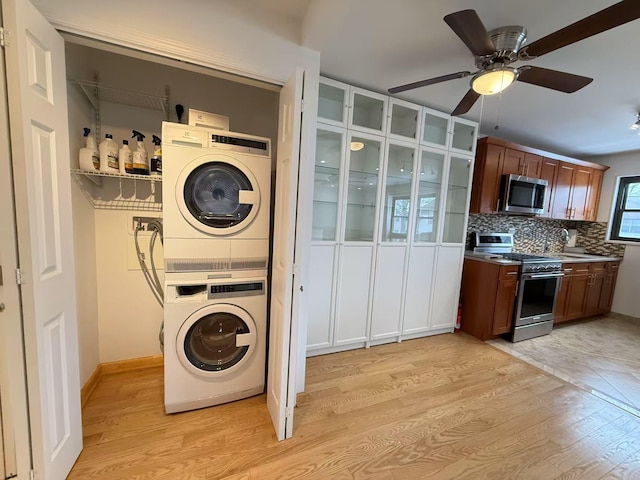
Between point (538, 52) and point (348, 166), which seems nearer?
point (538, 52)

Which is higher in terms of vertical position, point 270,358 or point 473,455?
point 270,358

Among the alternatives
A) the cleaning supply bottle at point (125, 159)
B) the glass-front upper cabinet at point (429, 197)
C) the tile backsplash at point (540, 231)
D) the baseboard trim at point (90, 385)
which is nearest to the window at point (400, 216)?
the glass-front upper cabinet at point (429, 197)

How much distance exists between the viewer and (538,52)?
4.79 ft

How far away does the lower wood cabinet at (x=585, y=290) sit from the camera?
353 centimetres

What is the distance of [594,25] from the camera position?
1.16 meters

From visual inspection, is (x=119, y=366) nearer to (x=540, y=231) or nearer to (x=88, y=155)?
(x=88, y=155)

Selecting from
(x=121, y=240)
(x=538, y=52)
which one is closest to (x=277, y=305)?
(x=121, y=240)

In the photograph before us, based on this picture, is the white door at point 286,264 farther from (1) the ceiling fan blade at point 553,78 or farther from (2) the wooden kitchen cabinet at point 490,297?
(2) the wooden kitchen cabinet at point 490,297

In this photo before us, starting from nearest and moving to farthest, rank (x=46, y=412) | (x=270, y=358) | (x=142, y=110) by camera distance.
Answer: (x=46, y=412) < (x=270, y=358) < (x=142, y=110)

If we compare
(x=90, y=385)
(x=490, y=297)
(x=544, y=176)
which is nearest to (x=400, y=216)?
(x=490, y=297)

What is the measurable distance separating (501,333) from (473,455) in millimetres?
1958

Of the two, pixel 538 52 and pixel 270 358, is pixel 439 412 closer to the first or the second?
pixel 270 358

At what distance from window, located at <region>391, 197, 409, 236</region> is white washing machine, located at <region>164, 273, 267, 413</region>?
159 centimetres

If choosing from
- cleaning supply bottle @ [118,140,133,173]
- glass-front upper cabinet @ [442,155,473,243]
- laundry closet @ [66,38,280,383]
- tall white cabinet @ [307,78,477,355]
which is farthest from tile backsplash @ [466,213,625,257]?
cleaning supply bottle @ [118,140,133,173]
